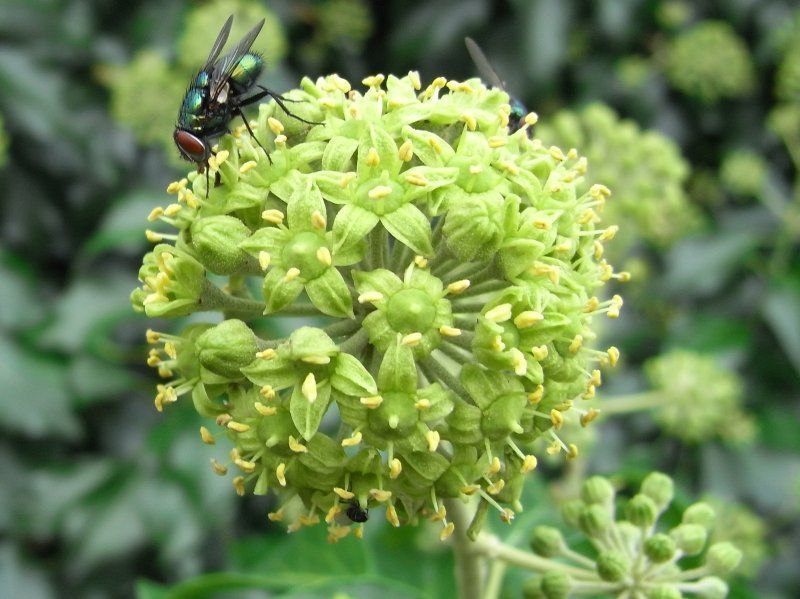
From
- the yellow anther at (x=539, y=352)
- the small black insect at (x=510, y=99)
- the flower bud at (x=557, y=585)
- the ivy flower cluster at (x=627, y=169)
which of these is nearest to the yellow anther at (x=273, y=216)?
the yellow anther at (x=539, y=352)

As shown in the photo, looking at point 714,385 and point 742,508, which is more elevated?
point 714,385

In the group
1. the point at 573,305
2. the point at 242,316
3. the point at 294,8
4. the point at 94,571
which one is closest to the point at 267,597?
the point at 94,571

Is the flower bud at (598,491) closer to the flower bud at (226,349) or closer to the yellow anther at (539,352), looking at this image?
the yellow anther at (539,352)

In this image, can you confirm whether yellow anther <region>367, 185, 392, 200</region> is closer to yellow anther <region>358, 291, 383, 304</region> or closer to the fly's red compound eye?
→ yellow anther <region>358, 291, 383, 304</region>

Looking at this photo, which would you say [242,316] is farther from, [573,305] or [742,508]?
[742,508]

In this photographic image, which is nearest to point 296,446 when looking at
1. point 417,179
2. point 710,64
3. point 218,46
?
point 417,179

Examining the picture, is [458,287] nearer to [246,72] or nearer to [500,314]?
[500,314]
